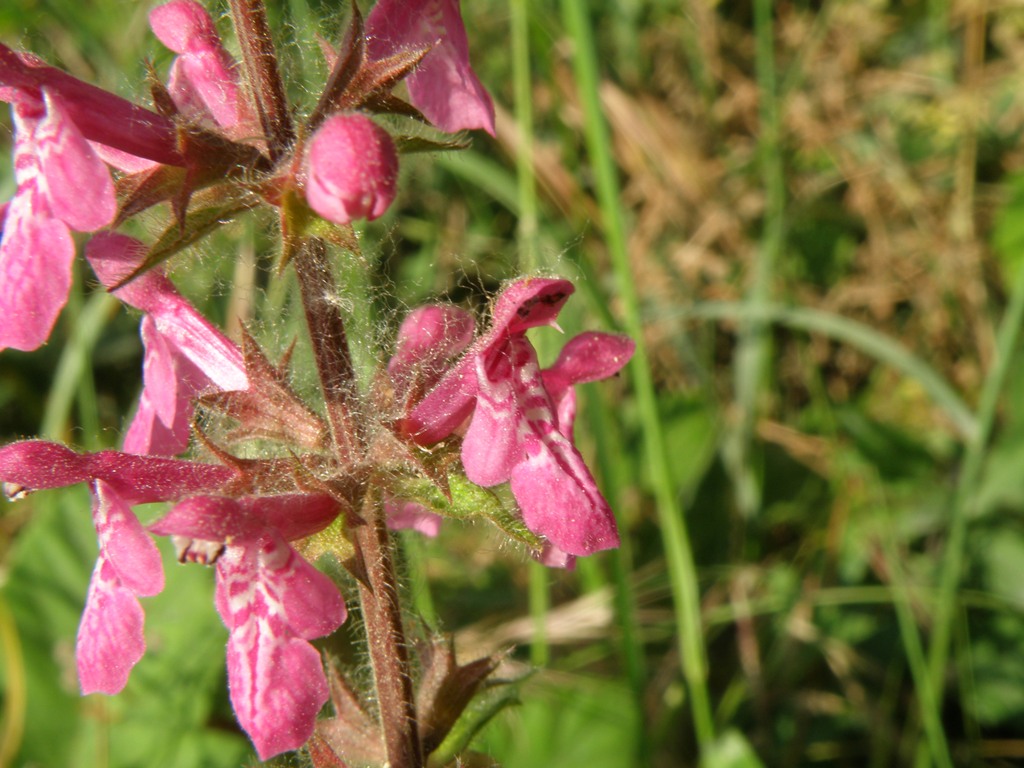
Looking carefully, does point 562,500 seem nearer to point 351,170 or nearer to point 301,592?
point 301,592

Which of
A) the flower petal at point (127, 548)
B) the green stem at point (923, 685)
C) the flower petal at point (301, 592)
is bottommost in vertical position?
the green stem at point (923, 685)

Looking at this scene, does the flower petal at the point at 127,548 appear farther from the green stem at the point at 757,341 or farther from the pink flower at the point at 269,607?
the green stem at the point at 757,341

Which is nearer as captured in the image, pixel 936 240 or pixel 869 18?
pixel 936 240

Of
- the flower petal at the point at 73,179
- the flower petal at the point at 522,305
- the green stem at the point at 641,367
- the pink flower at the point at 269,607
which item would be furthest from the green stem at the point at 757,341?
the flower petal at the point at 73,179

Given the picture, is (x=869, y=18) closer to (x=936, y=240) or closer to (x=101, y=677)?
(x=936, y=240)

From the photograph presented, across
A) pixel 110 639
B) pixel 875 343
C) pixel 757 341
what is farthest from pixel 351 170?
pixel 757 341

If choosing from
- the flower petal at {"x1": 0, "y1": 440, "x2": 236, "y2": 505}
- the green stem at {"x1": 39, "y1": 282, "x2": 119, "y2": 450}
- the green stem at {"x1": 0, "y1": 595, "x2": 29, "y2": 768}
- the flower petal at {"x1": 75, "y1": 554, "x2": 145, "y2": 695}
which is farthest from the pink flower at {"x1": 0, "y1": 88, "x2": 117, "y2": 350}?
the green stem at {"x1": 0, "y1": 595, "x2": 29, "y2": 768}

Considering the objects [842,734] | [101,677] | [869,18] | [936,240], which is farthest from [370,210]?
[869,18]
